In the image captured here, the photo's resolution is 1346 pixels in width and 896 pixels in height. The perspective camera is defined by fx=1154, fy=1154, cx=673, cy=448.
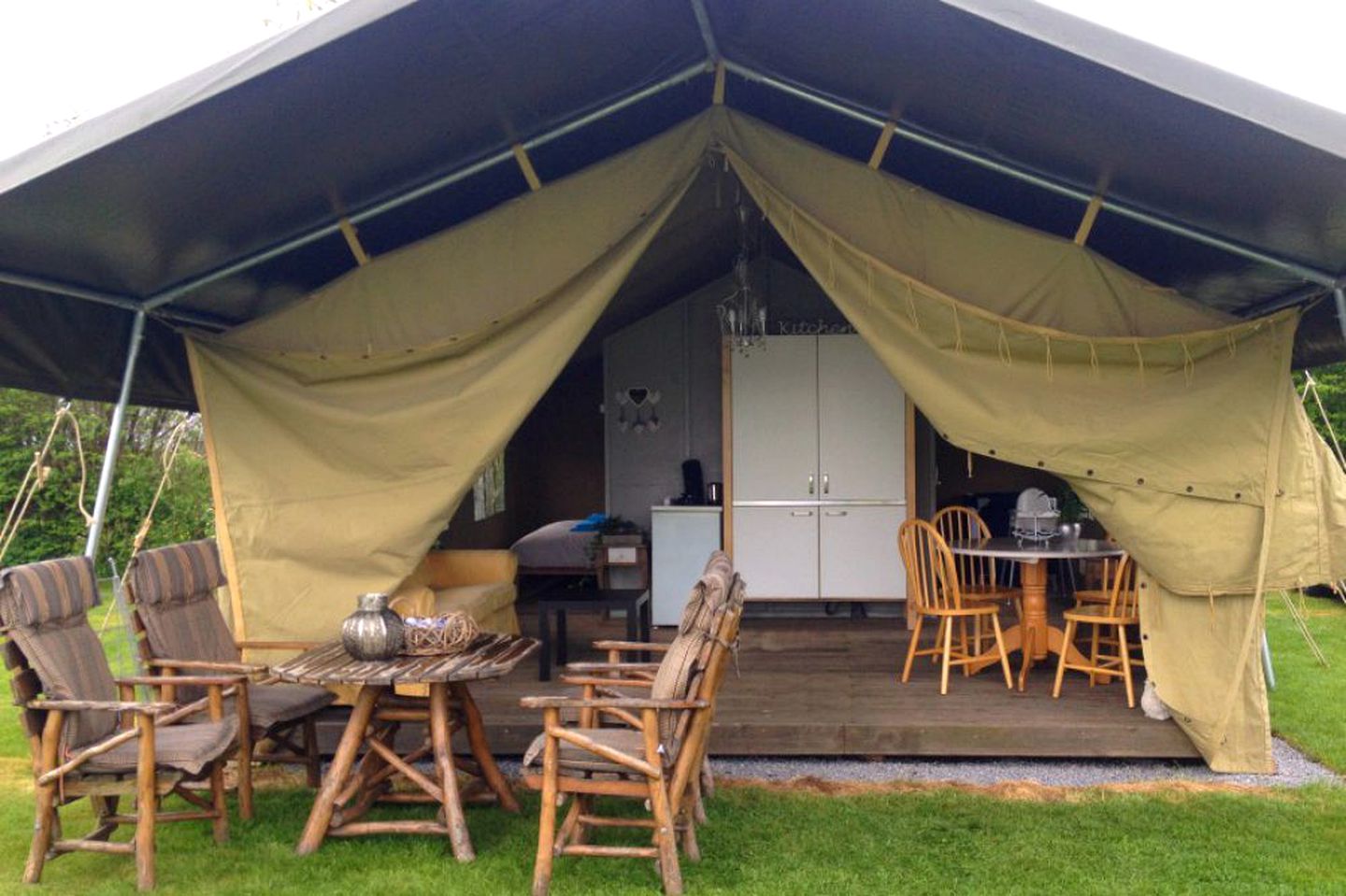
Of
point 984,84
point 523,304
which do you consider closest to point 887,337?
point 984,84

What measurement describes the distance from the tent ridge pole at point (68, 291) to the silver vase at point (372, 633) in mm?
1694

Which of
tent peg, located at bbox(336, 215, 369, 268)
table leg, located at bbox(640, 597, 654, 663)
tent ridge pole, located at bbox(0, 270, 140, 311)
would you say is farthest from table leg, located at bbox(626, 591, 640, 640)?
tent ridge pole, located at bbox(0, 270, 140, 311)

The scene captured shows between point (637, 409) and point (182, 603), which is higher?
point (637, 409)

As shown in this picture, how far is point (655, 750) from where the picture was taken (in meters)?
3.66

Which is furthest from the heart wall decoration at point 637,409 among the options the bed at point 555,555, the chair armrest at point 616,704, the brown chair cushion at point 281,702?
the chair armrest at point 616,704

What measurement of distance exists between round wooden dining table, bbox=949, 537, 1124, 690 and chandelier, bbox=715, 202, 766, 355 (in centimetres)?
211

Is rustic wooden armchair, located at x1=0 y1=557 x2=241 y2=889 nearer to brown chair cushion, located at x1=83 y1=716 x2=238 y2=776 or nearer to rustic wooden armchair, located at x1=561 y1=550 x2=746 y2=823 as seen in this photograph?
brown chair cushion, located at x1=83 y1=716 x2=238 y2=776

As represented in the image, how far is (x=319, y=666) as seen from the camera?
4117 millimetres

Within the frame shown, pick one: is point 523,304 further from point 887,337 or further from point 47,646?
point 47,646

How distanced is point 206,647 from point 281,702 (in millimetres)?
430

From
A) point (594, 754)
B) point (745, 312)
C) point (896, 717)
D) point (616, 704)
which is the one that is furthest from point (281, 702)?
point (745, 312)

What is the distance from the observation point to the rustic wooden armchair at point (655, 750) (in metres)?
3.67

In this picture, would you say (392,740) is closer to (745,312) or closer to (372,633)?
(372,633)

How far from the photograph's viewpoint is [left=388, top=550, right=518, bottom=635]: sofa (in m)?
6.66
